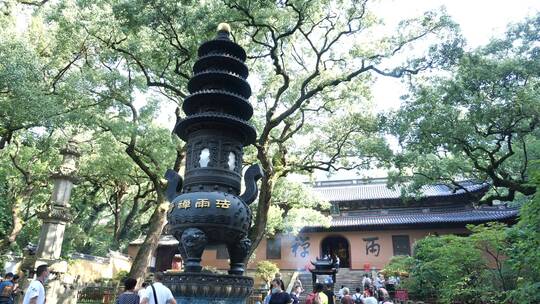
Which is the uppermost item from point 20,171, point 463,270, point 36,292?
point 20,171

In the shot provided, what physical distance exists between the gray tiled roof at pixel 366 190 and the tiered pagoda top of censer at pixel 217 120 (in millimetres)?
21546

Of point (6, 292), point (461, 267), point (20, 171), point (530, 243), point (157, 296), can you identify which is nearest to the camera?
point (157, 296)

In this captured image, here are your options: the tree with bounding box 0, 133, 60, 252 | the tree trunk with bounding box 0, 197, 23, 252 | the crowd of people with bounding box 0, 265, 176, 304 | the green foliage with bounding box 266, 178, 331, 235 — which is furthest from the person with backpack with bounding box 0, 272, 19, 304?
the tree trunk with bounding box 0, 197, 23, 252

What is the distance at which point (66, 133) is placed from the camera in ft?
52.1

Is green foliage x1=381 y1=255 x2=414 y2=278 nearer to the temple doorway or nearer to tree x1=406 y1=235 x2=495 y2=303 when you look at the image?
tree x1=406 y1=235 x2=495 y2=303

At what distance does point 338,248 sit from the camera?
1211 inches

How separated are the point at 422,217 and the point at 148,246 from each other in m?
20.9

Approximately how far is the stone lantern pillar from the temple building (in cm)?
2024

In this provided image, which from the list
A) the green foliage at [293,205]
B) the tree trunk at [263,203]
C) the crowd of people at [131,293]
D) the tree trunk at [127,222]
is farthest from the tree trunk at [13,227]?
the crowd of people at [131,293]

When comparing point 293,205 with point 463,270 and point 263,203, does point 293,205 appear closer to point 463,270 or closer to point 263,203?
point 263,203

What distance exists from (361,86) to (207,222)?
11154 millimetres

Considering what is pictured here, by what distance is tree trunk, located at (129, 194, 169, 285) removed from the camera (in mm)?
12973

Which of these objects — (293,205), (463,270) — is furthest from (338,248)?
(463,270)

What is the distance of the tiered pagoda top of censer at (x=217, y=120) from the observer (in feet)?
23.4
